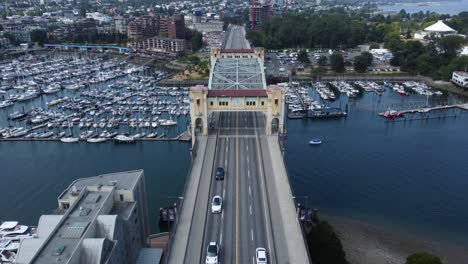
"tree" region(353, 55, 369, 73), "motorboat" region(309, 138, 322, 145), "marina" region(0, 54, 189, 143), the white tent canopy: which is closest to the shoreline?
"motorboat" region(309, 138, 322, 145)

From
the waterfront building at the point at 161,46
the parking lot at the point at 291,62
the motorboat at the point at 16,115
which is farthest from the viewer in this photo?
the waterfront building at the point at 161,46

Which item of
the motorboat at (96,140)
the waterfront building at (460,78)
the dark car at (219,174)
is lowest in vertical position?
the motorboat at (96,140)

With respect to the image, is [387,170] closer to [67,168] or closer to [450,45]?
[67,168]

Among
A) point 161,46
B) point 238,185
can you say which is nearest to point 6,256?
point 238,185

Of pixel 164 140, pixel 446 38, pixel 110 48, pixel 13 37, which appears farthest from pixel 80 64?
pixel 446 38

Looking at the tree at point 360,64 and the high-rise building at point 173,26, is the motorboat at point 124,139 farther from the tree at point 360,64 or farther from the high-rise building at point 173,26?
the high-rise building at point 173,26

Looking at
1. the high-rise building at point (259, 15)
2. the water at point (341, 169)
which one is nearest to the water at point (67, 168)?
the water at point (341, 169)

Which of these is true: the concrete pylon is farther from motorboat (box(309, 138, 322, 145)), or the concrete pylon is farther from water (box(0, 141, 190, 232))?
motorboat (box(309, 138, 322, 145))

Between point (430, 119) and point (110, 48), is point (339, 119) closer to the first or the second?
point (430, 119)
